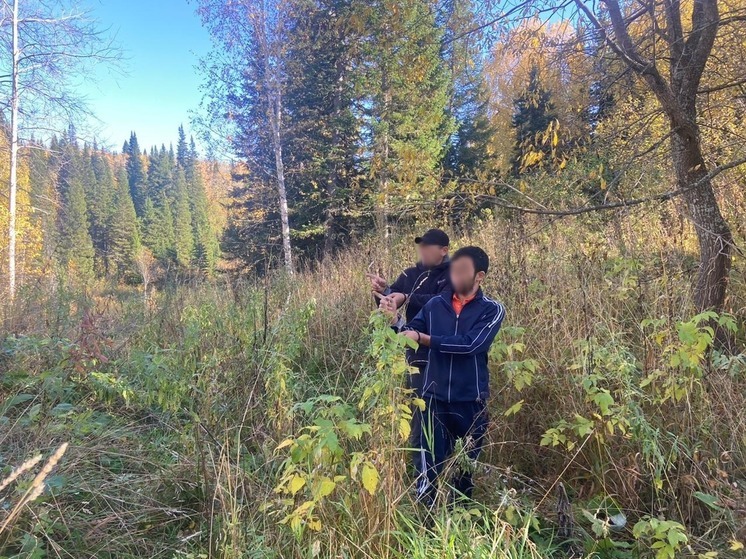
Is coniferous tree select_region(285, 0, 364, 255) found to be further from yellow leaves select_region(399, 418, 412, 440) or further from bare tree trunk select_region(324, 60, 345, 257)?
yellow leaves select_region(399, 418, 412, 440)

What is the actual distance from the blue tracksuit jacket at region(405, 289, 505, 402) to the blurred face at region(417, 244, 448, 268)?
0.72 m

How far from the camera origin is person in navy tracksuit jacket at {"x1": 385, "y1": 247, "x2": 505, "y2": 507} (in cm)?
242

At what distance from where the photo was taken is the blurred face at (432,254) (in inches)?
129

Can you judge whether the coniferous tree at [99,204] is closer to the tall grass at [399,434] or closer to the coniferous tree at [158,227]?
the coniferous tree at [158,227]

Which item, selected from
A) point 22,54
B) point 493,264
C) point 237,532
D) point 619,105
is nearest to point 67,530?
point 237,532

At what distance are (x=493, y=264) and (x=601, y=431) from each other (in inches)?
100.0

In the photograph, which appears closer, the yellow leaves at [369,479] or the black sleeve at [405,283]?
the yellow leaves at [369,479]

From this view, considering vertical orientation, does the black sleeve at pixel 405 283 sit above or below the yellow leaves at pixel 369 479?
above

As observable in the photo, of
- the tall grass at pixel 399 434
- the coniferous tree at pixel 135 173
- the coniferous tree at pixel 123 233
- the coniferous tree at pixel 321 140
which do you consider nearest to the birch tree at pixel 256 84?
the coniferous tree at pixel 321 140

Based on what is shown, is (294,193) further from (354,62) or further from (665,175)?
(665,175)

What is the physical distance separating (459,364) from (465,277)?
0.51 m

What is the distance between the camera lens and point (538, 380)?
3090 millimetres

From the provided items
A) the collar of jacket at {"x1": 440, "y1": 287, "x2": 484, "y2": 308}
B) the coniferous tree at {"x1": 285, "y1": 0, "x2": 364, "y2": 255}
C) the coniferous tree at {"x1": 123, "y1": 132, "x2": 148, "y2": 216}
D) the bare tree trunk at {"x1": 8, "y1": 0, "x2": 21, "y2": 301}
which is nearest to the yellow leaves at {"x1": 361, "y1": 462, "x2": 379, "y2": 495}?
the collar of jacket at {"x1": 440, "y1": 287, "x2": 484, "y2": 308}

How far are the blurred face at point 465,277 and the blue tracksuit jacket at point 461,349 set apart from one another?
8 centimetres
